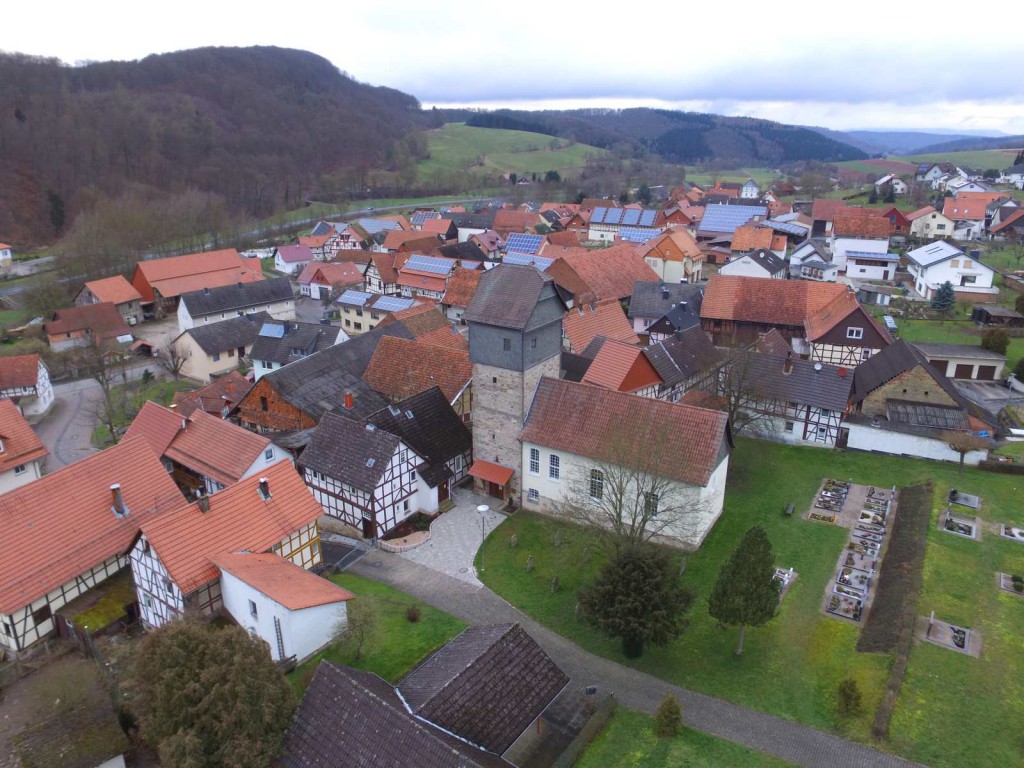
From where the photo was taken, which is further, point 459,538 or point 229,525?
point 459,538

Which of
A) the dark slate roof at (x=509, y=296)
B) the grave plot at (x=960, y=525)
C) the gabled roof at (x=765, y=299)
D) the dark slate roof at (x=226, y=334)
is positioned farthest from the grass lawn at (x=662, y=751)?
the dark slate roof at (x=226, y=334)

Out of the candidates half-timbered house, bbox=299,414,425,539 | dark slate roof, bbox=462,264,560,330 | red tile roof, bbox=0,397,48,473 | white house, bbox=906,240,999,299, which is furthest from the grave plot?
red tile roof, bbox=0,397,48,473

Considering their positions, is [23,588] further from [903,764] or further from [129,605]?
[903,764]

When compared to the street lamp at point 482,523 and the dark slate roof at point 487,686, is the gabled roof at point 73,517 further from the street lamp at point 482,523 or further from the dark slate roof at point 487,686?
the dark slate roof at point 487,686

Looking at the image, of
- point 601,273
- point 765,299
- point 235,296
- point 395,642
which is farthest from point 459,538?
point 235,296

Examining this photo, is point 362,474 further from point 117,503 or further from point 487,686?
point 487,686

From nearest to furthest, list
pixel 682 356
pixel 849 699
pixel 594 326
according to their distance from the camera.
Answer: pixel 849 699 → pixel 682 356 → pixel 594 326
